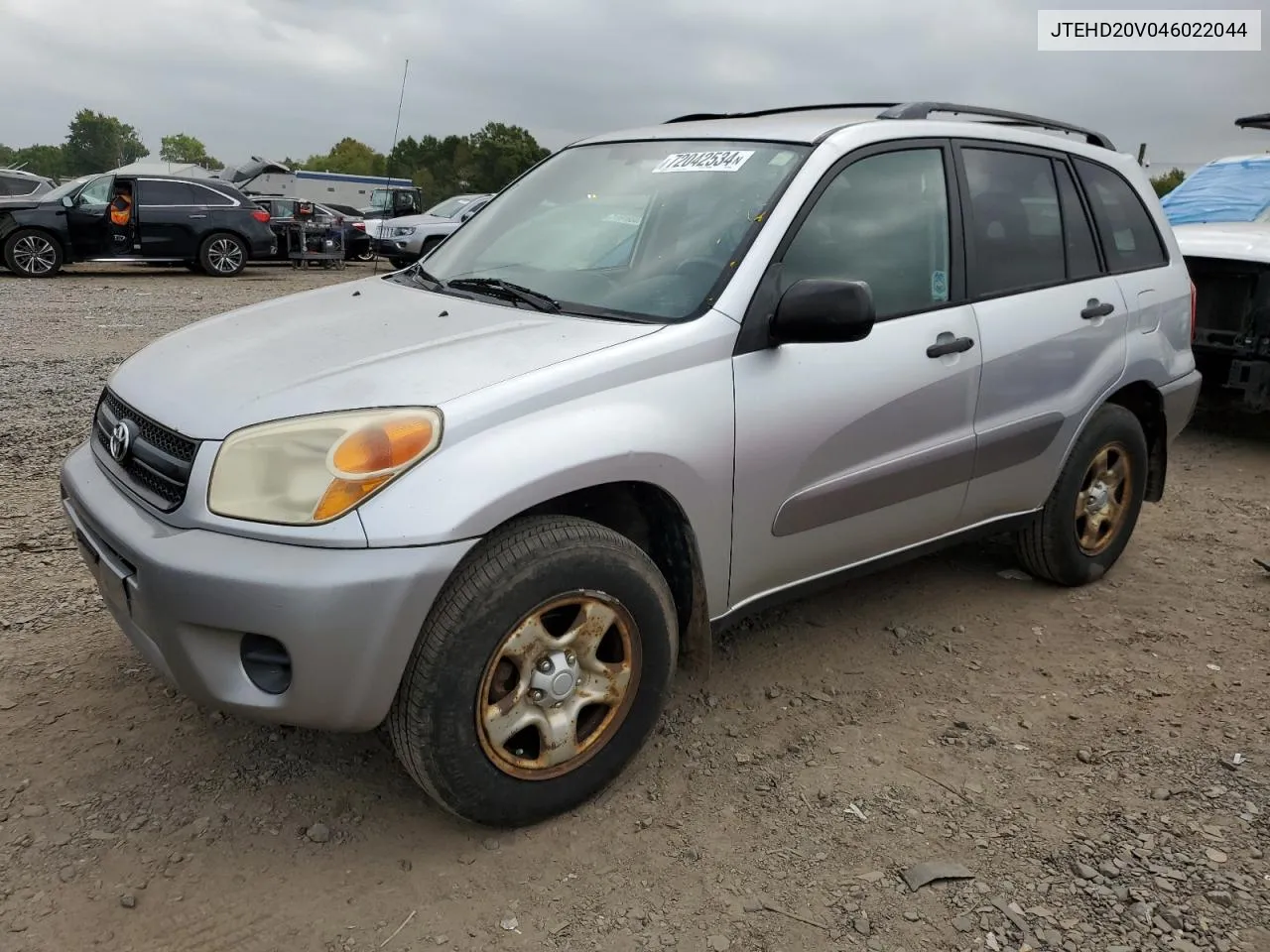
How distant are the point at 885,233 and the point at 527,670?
1743 mm

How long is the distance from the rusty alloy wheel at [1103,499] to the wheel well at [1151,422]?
Answer: 16 cm

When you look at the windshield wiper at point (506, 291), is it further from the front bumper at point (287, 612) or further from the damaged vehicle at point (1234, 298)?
the damaged vehicle at point (1234, 298)

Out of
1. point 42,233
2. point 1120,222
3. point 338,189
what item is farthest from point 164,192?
point 338,189

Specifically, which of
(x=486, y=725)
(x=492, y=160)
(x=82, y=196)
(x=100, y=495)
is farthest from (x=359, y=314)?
(x=492, y=160)

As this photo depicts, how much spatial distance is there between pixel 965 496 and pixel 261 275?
1518 cm

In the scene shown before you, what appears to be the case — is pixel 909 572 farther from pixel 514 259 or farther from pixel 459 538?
pixel 459 538

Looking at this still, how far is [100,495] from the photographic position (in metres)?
2.54

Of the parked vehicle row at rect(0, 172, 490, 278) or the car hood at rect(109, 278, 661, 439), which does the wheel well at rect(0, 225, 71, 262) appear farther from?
the car hood at rect(109, 278, 661, 439)

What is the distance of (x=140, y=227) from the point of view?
48.5 feet

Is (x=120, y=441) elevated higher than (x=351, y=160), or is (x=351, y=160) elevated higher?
(x=351, y=160)

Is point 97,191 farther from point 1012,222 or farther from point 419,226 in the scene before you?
point 1012,222

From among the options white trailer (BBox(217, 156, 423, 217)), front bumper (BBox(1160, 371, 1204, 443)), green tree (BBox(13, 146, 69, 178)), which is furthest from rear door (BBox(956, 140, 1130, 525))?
green tree (BBox(13, 146, 69, 178))

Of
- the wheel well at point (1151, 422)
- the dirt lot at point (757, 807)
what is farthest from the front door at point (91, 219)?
the wheel well at point (1151, 422)

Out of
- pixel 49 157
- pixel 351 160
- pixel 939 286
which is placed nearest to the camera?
pixel 939 286
